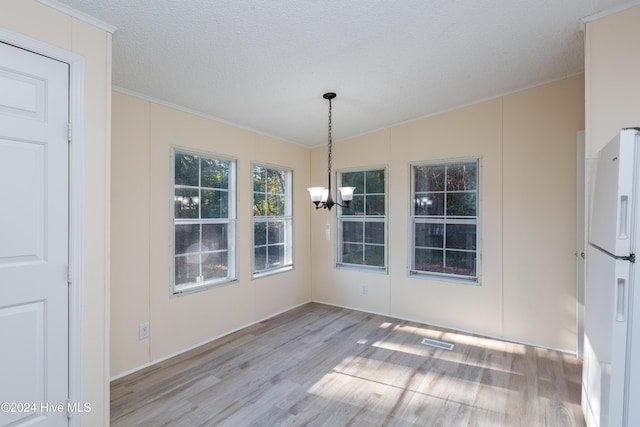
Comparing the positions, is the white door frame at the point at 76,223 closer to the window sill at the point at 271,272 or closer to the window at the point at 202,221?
the window at the point at 202,221

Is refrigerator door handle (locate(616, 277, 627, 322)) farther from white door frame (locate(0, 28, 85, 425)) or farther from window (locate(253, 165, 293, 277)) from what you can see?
window (locate(253, 165, 293, 277))

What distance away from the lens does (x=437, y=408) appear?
7.45ft

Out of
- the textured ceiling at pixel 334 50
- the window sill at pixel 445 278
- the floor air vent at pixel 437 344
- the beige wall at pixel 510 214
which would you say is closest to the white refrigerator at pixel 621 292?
the textured ceiling at pixel 334 50

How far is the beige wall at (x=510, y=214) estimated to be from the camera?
3213 mm

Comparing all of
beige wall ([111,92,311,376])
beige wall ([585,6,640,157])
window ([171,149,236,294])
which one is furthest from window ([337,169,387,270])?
beige wall ([585,6,640,157])

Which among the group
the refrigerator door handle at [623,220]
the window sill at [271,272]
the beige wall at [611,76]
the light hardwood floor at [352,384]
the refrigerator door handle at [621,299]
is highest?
the beige wall at [611,76]

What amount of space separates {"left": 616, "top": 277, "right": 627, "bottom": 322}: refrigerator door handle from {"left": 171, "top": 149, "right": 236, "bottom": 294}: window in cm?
334

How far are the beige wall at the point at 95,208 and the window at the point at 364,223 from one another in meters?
3.29

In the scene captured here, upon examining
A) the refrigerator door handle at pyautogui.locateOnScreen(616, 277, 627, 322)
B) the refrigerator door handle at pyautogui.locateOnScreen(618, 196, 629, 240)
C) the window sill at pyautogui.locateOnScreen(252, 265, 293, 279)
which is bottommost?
the window sill at pyautogui.locateOnScreen(252, 265, 293, 279)

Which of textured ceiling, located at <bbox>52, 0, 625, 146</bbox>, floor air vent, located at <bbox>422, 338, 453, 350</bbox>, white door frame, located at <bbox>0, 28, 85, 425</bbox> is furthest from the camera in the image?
floor air vent, located at <bbox>422, 338, 453, 350</bbox>

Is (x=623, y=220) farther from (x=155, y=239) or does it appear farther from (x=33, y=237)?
(x=155, y=239)

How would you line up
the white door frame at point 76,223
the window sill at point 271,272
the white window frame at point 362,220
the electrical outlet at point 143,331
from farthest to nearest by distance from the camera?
the white window frame at point 362,220
the window sill at point 271,272
the electrical outlet at point 143,331
the white door frame at point 76,223

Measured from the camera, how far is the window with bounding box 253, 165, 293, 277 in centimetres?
411

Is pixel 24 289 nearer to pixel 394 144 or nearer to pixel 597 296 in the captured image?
pixel 597 296
